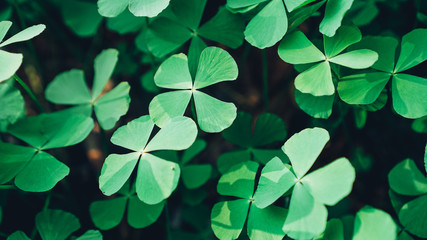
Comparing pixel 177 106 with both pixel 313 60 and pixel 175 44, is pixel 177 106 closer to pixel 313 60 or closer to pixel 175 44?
pixel 175 44

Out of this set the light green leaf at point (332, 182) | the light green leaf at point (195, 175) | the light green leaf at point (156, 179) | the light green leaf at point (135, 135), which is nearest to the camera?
the light green leaf at point (332, 182)

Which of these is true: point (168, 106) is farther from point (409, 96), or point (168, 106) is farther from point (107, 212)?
point (409, 96)

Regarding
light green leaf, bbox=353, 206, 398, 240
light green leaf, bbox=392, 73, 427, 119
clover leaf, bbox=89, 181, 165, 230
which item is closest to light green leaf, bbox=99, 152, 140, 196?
clover leaf, bbox=89, 181, 165, 230

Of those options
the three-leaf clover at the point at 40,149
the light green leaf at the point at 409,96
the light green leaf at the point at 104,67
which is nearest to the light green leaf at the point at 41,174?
the three-leaf clover at the point at 40,149

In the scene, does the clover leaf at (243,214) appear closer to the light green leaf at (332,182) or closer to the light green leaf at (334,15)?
the light green leaf at (332,182)

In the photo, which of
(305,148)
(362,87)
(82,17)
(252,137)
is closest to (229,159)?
(252,137)

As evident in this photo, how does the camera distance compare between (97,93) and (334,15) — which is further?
(97,93)
